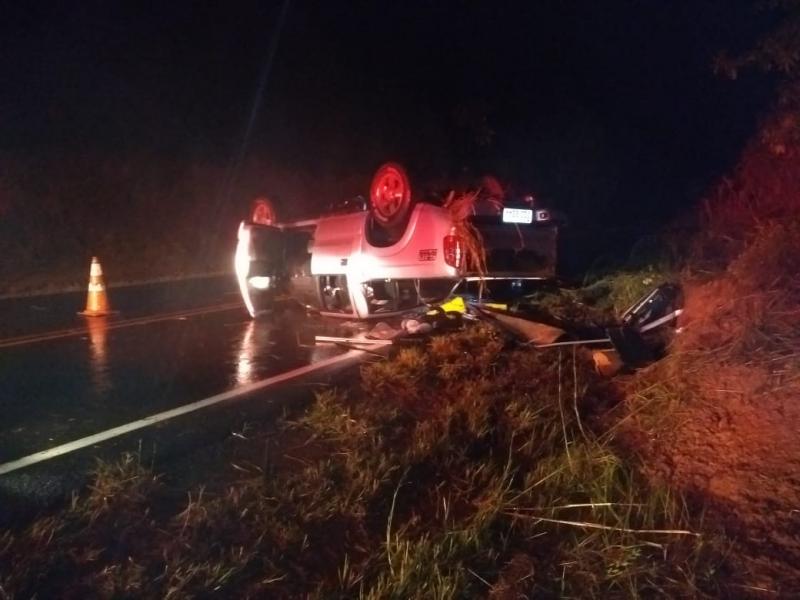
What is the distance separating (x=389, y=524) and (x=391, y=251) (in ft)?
14.9

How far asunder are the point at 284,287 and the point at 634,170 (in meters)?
15.5

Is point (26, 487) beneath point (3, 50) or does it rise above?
beneath

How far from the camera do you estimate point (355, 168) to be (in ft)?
78.8

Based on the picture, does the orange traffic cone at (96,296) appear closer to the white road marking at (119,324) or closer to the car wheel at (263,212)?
the white road marking at (119,324)

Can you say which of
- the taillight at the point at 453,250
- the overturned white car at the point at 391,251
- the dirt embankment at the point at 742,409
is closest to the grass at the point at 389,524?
the dirt embankment at the point at 742,409

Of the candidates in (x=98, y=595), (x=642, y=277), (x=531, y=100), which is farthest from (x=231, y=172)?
(x=98, y=595)

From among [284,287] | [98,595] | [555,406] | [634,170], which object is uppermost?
[634,170]

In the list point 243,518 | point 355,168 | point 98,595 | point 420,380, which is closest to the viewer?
point 98,595

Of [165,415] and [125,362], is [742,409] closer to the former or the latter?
[165,415]

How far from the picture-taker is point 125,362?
8.41 meters

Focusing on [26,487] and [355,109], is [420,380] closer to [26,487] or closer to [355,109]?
[26,487]

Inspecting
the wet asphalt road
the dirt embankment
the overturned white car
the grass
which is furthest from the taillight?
the grass

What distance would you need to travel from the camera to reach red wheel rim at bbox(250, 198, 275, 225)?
36.9 feet

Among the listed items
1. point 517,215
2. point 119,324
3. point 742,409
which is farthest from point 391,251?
point 119,324
